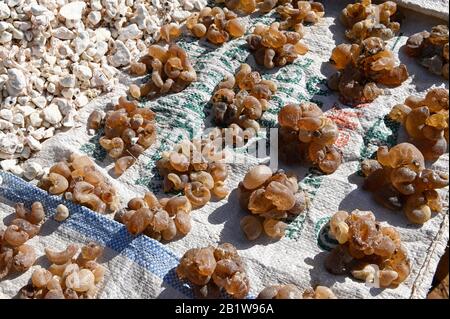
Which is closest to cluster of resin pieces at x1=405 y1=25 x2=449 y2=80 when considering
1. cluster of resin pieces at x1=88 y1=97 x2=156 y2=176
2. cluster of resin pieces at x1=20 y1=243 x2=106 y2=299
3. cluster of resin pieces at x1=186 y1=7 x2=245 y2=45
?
cluster of resin pieces at x1=186 y1=7 x2=245 y2=45

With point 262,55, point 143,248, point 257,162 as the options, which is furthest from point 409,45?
point 143,248

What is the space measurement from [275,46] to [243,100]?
266 mm

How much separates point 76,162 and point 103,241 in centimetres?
28

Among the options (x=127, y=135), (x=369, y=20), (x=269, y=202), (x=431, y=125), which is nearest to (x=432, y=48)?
(x=369, y=20)

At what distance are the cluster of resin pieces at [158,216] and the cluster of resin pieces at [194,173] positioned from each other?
0.05m

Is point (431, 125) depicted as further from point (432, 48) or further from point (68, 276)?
point (68, 276)

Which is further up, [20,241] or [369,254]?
[369,254]

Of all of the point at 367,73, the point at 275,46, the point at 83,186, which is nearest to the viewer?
the point at 83,186

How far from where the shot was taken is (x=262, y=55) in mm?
2047

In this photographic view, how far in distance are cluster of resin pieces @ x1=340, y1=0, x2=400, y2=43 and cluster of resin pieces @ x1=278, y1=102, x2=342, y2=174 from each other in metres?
0.47

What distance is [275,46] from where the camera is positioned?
2.02 meters

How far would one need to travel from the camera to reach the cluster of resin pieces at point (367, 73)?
74.7 inches
